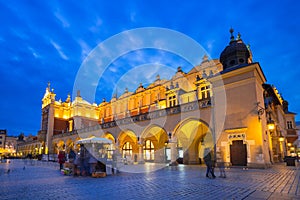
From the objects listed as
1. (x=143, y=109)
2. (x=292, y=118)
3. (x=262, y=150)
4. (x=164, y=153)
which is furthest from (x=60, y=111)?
(x=292, y=118)

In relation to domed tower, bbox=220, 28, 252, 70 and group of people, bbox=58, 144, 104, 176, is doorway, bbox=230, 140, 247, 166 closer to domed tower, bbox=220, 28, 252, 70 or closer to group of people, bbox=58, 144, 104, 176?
domed tower, bbox=220, 28, 252, 70

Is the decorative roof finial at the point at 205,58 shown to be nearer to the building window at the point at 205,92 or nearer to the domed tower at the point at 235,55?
the building window at the point at 205,92

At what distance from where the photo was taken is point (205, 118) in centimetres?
1709

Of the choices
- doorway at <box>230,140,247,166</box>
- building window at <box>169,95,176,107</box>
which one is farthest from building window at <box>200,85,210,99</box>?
doorway at <box>230,140,247,166</box>

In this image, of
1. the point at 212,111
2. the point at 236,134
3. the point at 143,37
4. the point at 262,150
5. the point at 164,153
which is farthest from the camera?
the point at 164,153

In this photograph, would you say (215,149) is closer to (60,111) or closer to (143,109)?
(143,109)

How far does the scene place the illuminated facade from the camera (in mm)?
15367

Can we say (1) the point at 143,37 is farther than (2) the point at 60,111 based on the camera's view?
No

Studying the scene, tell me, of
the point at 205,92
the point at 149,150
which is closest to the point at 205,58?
the point at 205,92

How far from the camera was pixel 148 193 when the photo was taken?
6270mm

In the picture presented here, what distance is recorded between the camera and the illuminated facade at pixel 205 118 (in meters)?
15.4

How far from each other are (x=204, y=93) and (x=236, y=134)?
26.4 feet

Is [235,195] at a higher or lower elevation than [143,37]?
lower

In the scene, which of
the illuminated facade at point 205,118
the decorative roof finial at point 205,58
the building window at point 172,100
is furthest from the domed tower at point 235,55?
the building window at point 172,100
